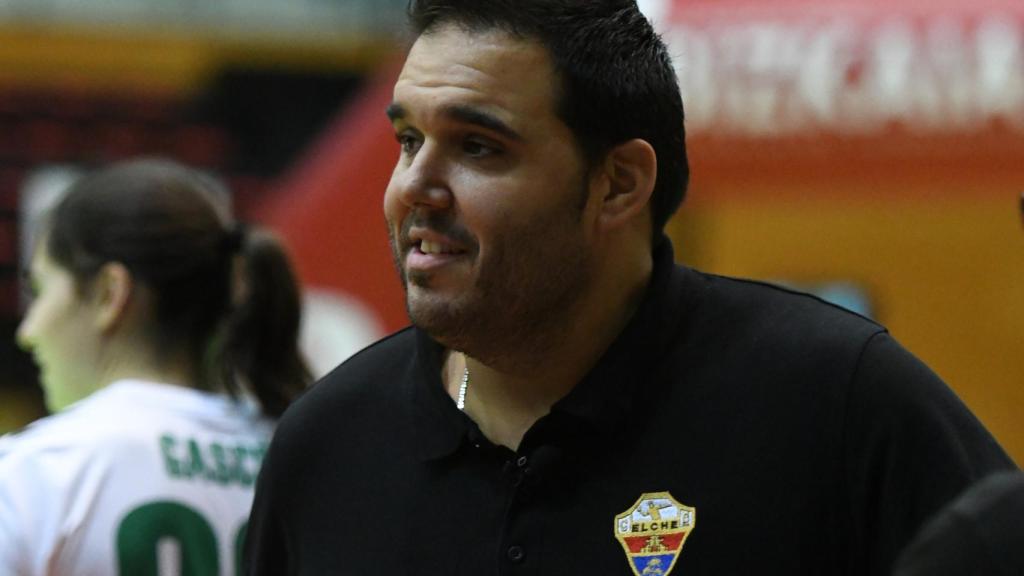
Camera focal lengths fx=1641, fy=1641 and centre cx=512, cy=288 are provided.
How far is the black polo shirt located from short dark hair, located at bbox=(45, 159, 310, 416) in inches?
32.5

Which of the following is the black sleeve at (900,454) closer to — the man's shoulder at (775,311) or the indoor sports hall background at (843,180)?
the man's shoulder at (775,311)

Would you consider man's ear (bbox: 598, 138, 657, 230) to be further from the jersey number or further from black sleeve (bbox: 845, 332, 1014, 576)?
the jersey number

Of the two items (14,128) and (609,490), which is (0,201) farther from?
(609,490)

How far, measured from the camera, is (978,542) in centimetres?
102

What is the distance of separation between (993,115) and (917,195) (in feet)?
1.05

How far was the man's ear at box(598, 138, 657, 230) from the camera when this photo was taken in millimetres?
→ 1870

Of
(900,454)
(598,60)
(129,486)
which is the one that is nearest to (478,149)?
(598,60)

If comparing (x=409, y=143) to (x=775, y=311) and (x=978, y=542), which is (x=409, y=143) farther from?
(x=978, y=542)

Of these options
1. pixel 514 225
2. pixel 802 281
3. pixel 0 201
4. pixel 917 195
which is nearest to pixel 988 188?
pixel 917 195

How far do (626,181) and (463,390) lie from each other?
331 millimetres

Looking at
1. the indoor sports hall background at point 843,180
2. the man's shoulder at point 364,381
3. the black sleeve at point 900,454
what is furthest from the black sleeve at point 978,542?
the indoor sports hall background at point 843,180

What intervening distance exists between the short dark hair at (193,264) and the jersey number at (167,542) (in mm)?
286

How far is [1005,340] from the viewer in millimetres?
4484

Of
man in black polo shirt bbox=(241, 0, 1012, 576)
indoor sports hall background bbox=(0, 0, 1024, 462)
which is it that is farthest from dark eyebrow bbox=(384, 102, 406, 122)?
indoor sports hall background bbox=(0, 0, 1024, 462)
